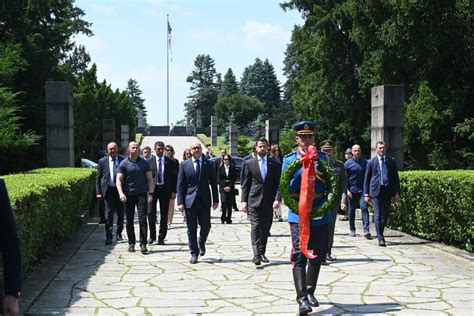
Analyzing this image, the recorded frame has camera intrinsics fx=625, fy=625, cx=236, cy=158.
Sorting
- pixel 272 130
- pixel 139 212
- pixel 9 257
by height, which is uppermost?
pixel 272 130

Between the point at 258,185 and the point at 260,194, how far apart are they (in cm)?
15

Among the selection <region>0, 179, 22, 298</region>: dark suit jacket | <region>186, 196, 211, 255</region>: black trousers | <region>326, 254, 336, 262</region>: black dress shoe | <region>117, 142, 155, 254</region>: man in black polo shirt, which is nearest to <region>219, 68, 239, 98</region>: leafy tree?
<region>117, 142, 155, 254</region>: man in black polo shirt

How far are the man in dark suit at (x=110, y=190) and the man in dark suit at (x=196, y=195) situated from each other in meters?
2.24

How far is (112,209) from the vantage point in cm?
1198

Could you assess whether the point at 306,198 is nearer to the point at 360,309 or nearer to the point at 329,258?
the point at 360,309

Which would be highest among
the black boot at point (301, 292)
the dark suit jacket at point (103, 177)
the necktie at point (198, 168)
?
the necktie at point (198, 168)

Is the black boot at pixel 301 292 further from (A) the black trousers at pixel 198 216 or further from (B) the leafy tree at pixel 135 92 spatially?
(B) the leafy tree at pixel 135 92

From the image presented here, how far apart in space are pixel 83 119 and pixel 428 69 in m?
24.6

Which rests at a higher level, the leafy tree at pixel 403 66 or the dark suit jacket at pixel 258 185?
the leafy tree at pixel 403 66

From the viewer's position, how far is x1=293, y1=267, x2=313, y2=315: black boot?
6207 millimetres

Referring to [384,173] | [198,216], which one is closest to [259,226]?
[198,216]

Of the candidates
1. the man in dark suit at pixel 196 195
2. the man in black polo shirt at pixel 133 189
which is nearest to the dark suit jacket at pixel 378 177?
the man in dark suit at pixel 196 195

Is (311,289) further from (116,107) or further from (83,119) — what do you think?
(116,107)

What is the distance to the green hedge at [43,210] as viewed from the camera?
7824mm
